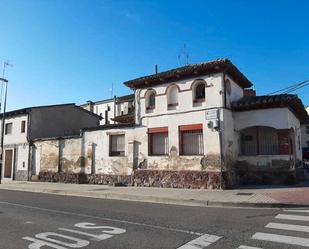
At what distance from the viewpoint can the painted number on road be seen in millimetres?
6547

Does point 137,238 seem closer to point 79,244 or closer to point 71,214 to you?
point 79,244

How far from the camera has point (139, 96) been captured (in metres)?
20.1

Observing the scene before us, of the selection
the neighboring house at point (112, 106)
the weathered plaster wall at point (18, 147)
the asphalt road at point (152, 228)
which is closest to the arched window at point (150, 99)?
the asphalt road at point (152, 228)

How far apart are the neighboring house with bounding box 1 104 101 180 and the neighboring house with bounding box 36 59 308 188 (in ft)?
29.7

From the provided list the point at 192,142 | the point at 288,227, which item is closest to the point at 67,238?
the point at 288,227

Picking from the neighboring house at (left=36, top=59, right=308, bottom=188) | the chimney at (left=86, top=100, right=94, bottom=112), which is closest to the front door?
the neighboring house at (left=36, top=59, right=308, bottom=188)

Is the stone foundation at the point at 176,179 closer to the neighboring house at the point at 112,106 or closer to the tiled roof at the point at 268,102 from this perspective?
the tiled roof at the point at 268,102

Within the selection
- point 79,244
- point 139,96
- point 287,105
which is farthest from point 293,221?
point 139,96

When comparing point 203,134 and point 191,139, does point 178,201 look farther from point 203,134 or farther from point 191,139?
point 191,139

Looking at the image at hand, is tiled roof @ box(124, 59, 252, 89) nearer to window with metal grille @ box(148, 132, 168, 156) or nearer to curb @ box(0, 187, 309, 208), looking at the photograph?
window with metal grille @ box(148, 132, 168, 156)

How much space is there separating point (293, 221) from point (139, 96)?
13.2 meters

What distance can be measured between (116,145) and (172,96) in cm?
500

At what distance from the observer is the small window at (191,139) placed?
17.4m

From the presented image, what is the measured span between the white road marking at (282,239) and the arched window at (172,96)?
11997mm
